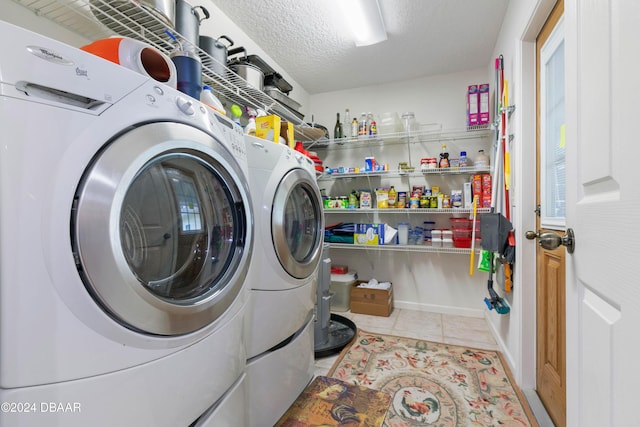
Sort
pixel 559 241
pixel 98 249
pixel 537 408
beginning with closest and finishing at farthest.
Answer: pixel 98 249
pixel 559 241
pixel 537 408

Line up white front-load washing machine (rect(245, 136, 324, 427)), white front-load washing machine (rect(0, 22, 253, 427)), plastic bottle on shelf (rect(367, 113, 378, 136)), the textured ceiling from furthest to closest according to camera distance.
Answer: plastic bottle on shelf (rect(367, 113, 378, 136))
the textured ceiling
white front-load washing machine (rect(245, 136, 324, 427))
white front-load washing machine (rect(0, 22, 253, 427))

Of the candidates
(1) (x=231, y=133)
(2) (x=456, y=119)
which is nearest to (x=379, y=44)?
(2) (x=456, y=119)

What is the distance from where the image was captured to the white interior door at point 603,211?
424 millimetres

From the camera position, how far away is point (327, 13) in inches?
69.6

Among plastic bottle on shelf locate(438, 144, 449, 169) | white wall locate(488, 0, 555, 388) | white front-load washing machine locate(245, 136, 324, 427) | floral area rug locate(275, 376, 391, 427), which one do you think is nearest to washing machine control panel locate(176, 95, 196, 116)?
white front-load washing machine locate(245, 136, 324, 427)

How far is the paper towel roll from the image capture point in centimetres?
68

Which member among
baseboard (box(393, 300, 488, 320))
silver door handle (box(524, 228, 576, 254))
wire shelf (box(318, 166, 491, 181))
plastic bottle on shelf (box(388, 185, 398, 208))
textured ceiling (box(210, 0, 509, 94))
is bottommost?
baseboard (box(393, 300, 488, 320))

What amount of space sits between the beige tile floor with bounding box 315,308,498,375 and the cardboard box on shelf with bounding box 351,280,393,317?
0.05 m

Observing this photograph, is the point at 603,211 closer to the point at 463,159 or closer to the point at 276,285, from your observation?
the point at 276,285

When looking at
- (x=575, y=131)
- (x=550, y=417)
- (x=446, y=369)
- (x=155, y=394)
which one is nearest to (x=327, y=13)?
(x=575, y=131)

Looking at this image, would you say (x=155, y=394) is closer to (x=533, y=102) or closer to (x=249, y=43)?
(x=533, y=102)

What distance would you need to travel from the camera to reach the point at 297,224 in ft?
4.27

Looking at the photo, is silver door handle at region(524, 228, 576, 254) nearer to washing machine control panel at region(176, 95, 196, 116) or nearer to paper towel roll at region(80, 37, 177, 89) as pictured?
washing machine control panel at region(176, 95, 196, 116)

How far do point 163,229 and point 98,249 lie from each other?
0.21 meters
